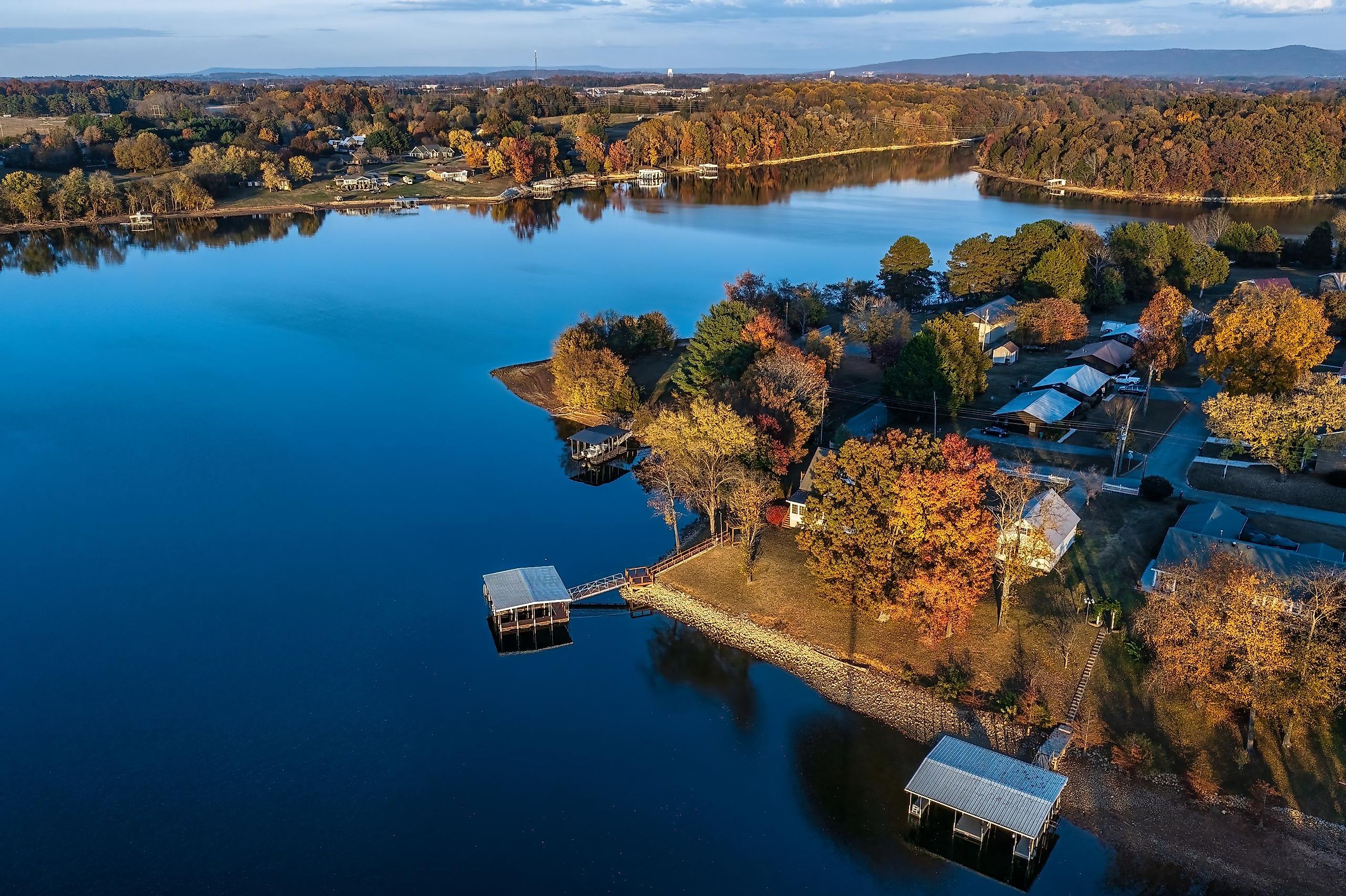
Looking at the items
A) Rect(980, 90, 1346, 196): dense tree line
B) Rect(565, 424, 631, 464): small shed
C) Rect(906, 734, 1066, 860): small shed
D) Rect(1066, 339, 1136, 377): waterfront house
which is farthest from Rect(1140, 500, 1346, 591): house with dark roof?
Rect(980, 90, 1346, 196): dense tree line

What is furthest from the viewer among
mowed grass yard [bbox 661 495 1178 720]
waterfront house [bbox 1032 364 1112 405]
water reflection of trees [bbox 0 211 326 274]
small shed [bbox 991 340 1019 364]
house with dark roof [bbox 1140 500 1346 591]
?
water reflection of trees [bbox 0 211 326 274]

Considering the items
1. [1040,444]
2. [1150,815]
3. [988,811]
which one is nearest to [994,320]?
[1040,444]

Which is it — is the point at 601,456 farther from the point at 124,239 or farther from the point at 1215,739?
the point at 124,239

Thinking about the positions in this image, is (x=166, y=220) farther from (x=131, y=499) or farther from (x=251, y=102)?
(x=251, y=102)

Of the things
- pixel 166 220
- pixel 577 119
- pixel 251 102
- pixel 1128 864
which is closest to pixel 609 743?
pixel 1128 864

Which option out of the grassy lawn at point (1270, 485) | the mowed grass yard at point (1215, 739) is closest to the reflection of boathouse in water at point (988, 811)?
the mowed grass yard at point (1215, 739)

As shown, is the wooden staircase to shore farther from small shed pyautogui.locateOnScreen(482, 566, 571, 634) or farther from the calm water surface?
small shed pyautogui.locateOnScreen(482, 566, 571, 634)

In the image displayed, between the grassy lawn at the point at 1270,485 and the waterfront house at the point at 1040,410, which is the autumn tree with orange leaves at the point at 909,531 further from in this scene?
the waterfront house at the point at 1040,410
